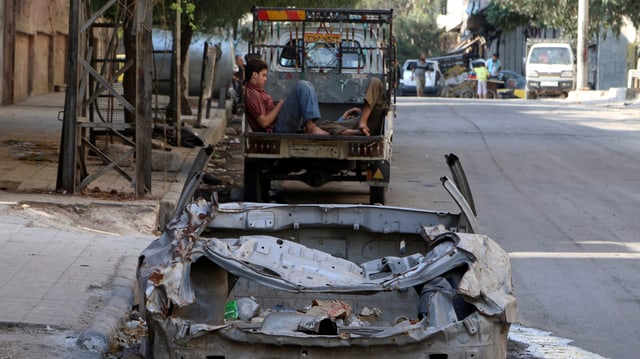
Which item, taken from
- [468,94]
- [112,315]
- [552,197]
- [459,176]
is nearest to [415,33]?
[468,94]

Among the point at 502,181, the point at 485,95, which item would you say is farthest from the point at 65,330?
the point at 485,95

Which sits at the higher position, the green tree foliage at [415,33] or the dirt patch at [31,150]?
the green tree foliage at [415,33]

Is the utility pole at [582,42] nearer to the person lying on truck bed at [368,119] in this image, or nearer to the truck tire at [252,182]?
the person lying on truck bed at [368,119]

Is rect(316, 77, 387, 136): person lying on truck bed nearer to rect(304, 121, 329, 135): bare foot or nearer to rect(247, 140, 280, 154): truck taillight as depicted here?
rect(304, 121, 329, 135): bare foot

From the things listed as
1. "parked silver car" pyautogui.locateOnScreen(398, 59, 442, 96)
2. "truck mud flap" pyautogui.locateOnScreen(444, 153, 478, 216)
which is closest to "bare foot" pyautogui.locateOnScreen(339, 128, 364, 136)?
"truck mud flap" pyautogui.locateOnScreen(444, 153, 478, 216)

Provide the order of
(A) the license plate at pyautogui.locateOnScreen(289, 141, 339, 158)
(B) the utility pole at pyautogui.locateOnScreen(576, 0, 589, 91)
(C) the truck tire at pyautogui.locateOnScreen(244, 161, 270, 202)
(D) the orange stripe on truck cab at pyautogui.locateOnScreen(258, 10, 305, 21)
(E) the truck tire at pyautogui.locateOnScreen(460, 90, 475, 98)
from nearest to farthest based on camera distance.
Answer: (A) the license plate at pyautogui.locateOnScreen(289, 141, 339, 158) → (C) the truck tire at pyautogui.locateOnScreen(244, 161, 270, 202) → (D) the orange stripe on truck cab at pyautogui.locateOnScreen(258, 10, 305, 21) → (B) the utility pole at pyautogui.locateOnScreen(576, 0, 589, 91) → (E) the truck tire at pyautogui.locateOnScreen(460, 90, 475, 98)

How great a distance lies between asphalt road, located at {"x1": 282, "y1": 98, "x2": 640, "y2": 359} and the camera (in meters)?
8.34

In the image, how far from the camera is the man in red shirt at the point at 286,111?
13242 mm

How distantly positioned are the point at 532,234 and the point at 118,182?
19.5 feet

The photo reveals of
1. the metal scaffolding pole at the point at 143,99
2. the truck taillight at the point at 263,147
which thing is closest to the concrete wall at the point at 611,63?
the truck taillight at the point at 263,147

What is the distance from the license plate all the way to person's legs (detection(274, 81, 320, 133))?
0.92 feet

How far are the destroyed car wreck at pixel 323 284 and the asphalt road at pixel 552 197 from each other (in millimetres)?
1634

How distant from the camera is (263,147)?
13461 millimetres

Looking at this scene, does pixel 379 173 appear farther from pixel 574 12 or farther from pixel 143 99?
pixel 574 12
